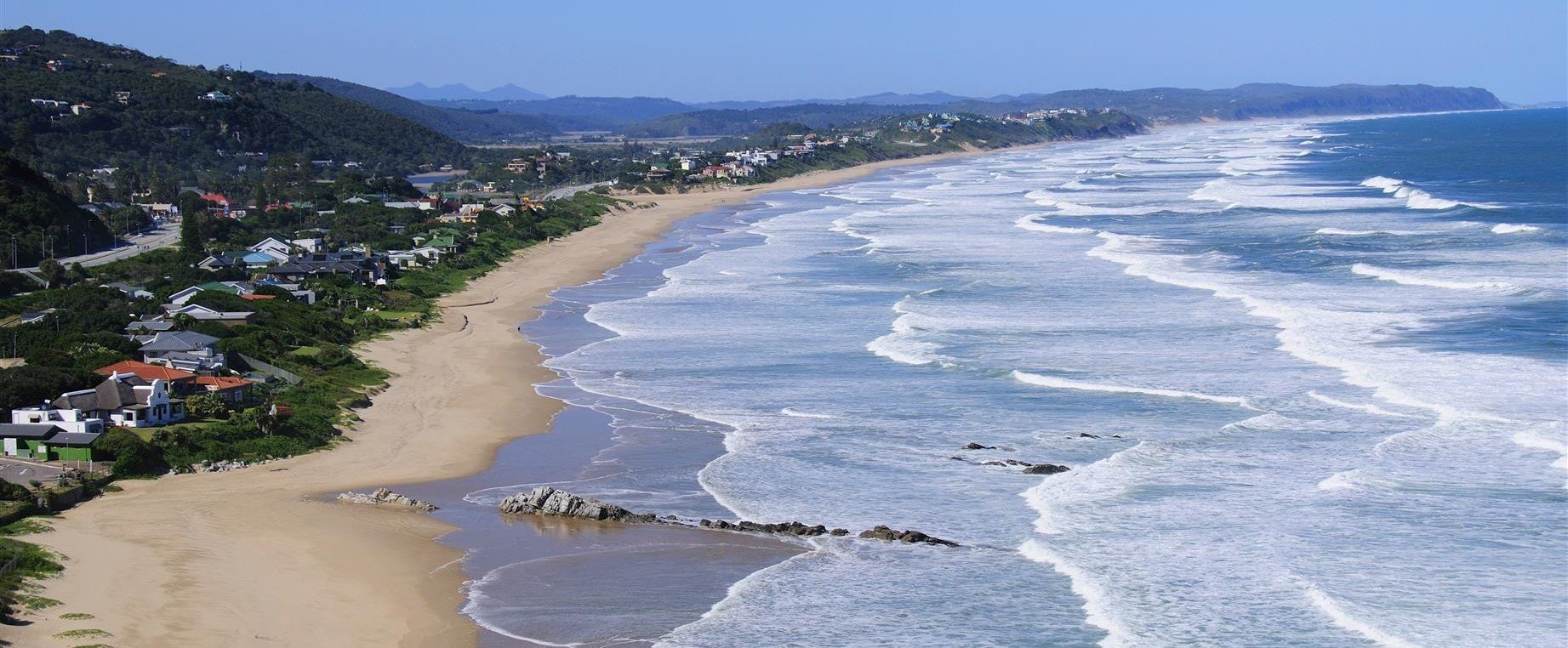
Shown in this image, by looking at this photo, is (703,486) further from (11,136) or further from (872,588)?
(11,136)

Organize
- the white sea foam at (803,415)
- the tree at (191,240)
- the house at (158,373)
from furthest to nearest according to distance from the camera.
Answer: the tree at (191,240) → the white sea foam at (803,415) → the house at (158,373)

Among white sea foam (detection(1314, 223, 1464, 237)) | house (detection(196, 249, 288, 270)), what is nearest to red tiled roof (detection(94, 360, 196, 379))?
house (detection(196, 249, 288, 270))

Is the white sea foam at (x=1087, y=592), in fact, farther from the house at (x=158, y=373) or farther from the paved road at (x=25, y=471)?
the house at (x=158, y=373)

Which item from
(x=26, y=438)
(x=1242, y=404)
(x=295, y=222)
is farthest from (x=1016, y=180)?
(x=26, y=438)

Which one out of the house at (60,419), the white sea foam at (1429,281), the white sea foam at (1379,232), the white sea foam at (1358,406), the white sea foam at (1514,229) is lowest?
the white sea foam at (1358,406)

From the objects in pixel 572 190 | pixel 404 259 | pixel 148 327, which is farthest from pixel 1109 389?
pixel 572 190

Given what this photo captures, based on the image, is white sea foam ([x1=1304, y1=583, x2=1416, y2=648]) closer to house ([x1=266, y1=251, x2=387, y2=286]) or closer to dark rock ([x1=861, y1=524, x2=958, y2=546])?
dark rock ([x1=861, y1=524, x2=958, y2=546])

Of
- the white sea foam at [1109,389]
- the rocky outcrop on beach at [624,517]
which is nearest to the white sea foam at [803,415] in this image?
the white sea foam at [1109,389]
